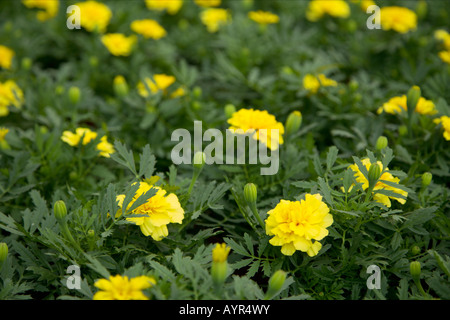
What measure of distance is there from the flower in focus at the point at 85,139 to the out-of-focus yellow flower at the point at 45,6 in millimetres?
1148

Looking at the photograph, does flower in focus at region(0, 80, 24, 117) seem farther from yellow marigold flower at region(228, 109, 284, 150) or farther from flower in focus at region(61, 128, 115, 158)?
yellow marigold flower at region(228, 109, 284, 150)

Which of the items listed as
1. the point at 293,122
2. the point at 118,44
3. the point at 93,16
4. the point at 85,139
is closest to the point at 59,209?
the point at 85,139

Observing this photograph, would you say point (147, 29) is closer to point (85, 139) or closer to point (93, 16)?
point (93, 16)

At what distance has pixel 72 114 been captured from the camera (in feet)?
6.10

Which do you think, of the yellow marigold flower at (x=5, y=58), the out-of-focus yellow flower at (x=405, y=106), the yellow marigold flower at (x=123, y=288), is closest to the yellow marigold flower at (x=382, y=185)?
the out-of-focus yellow flower at (x=405, y=106)

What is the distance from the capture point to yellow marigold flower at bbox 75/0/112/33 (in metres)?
2.33

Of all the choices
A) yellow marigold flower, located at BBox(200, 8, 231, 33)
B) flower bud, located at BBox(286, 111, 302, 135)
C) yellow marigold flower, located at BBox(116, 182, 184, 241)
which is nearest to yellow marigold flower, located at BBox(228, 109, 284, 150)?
flower bud, located at BBox(286, 111, 302, 135)

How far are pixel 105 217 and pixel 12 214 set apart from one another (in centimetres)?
43

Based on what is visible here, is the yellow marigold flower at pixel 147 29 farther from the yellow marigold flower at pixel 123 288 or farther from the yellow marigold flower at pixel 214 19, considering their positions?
the yellow marigold flower at pixel 123 288

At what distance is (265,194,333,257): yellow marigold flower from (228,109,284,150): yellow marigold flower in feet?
1.10

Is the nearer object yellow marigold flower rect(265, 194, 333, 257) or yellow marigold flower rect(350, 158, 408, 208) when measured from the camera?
yellow marigold flower rect(265, 194, 333, 257)

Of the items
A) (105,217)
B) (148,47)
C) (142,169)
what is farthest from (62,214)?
(148,47)

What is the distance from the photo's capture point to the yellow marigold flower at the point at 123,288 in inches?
40.5

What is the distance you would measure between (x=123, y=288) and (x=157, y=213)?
0.23 metres
